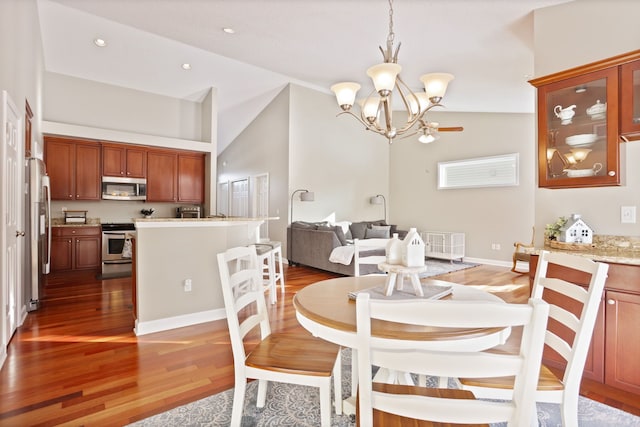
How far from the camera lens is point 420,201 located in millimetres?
7867

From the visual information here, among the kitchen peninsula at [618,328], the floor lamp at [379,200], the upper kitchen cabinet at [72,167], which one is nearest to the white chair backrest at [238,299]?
the kitchen peninsula at [618,328]

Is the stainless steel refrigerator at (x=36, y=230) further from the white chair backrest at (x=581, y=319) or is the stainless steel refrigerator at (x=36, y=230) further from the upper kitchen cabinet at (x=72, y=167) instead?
the white chair backrest at (x=581, y=319)

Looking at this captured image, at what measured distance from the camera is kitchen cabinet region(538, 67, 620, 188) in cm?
229

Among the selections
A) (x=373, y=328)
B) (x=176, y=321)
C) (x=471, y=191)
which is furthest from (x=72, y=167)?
(x=471, y=191)

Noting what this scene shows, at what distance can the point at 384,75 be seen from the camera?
2277 millimetres

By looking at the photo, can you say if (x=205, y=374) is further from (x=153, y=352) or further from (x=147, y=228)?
(x=147, y=228)

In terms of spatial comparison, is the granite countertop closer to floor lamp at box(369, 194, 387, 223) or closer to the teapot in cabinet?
the teapot in cabinet

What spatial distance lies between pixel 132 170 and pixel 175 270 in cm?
360

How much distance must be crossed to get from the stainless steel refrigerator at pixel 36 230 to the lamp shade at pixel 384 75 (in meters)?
3.56

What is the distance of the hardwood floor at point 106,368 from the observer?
1.88m

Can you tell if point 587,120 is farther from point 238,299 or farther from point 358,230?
point 358,230

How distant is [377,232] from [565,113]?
14.8 feet

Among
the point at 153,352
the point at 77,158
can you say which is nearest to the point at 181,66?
the point at 77,158

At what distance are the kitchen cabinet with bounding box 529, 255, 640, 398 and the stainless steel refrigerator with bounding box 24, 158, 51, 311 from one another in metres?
4.97
